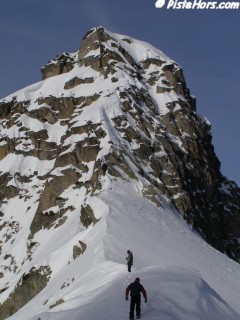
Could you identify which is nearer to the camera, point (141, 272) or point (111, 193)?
point (141, 272)

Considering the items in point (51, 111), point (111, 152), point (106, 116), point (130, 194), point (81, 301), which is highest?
point (51, 111)

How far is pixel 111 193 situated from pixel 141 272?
39.3 m

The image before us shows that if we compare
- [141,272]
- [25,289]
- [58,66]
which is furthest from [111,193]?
[58,66]

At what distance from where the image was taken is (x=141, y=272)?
3045 cm

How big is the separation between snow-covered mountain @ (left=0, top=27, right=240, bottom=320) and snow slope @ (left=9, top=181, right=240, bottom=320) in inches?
5.6

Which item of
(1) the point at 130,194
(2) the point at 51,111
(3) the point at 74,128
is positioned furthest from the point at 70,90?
(1) the point at 130,194

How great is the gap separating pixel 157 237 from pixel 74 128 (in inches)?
1400

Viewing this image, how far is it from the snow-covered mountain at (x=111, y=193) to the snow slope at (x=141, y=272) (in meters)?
0.14

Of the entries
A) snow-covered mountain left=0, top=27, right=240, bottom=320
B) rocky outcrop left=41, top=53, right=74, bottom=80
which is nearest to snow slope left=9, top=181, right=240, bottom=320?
snow-covered mountain left=0, top=27, right=240, bottom=320

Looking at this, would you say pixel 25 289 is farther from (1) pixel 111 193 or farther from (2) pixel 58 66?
(2) pixel 58 66

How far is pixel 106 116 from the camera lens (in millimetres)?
89375

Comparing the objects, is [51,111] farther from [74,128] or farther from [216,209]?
[216,209]

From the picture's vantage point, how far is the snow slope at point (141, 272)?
23781 mm

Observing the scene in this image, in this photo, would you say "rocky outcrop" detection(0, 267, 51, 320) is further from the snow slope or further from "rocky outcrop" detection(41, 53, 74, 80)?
"rocky outcrop" detection(41, 53, 74, 80)
